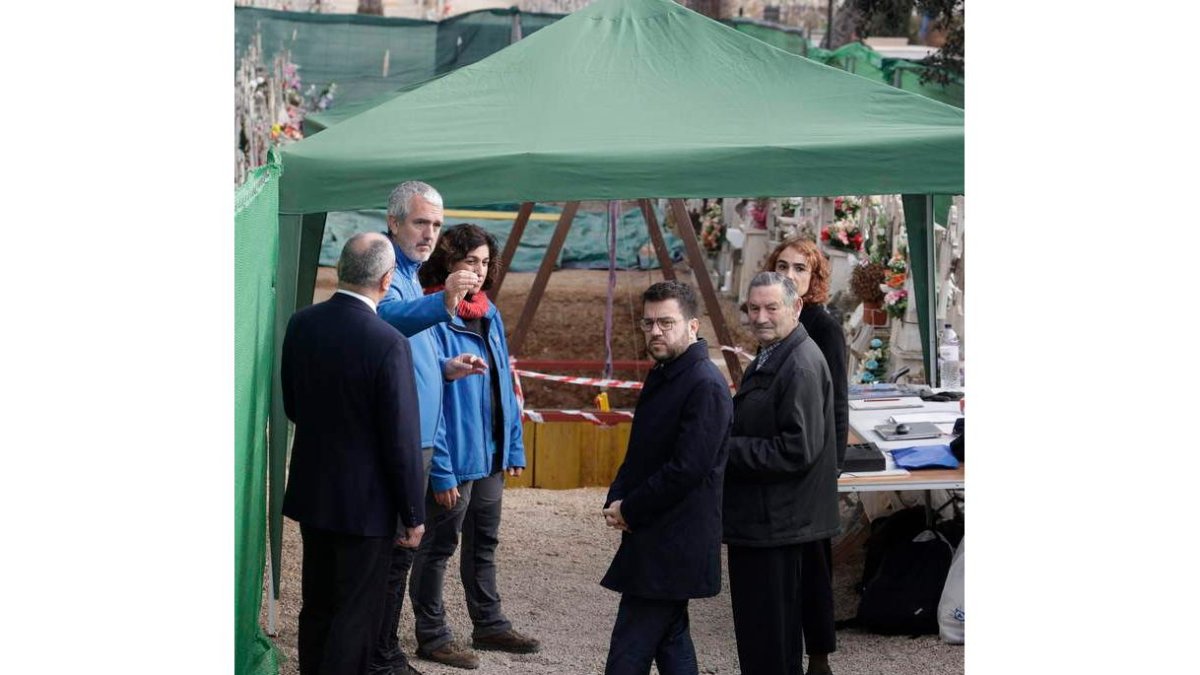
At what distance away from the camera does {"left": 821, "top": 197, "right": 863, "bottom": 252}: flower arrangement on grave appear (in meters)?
11.8

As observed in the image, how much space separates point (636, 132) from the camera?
6227 mm

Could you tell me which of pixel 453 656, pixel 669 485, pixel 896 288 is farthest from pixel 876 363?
pixel 669 485

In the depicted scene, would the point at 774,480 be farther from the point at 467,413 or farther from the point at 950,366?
the point at 950,366

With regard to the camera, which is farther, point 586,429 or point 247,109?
point 247,109

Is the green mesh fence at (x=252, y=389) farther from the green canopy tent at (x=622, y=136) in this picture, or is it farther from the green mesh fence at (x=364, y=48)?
the green mesh fence at (x=364, y=48)

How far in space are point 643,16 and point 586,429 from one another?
2529mm

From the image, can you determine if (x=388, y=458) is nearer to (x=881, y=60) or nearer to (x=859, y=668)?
(x=859, y=668)

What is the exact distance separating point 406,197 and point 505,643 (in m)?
1.92

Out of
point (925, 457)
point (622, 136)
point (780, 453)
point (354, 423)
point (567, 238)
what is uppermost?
point (567, 238)

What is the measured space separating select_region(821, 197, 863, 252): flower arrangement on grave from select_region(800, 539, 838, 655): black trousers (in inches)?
263

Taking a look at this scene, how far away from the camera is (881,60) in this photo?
21312mm

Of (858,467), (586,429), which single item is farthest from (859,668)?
(586,429)

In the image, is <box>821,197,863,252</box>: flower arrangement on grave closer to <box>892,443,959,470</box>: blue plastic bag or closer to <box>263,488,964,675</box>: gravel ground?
<box>263,488,964,675</box>: gravel ground

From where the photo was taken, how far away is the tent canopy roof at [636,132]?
5.91 metres
